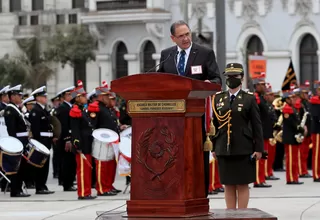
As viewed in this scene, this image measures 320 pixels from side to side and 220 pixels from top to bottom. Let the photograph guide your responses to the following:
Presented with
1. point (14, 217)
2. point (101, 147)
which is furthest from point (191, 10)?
point (14, 217)

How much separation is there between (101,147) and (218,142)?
708 centimetres

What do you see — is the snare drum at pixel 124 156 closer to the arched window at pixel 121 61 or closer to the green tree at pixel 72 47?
the green tree at pixel 72 47

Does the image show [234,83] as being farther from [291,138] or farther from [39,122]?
[291,138]

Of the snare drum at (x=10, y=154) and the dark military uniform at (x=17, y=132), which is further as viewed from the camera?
the dark military uniform at (x=17, y=132)

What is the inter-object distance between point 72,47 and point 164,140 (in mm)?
43581

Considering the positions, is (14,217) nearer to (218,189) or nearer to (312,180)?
(218,189)

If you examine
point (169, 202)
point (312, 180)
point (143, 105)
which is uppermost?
point (143, 105)

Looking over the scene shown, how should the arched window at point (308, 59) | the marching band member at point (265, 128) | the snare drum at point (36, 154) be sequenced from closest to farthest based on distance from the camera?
the snare drum at point (36, 154) → the marching band member at point (265, 128) → the arched window at point (308, 59)

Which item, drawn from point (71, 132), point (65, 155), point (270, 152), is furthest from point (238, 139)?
point (270, 152)

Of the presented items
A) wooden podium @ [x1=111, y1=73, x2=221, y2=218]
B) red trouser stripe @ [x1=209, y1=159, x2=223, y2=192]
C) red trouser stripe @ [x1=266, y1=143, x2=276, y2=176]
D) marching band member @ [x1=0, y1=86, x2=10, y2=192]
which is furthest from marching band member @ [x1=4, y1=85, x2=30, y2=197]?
wooden podium @ [x1=111, y1=73, x2=221, y2=218]

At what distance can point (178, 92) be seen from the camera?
363 inches

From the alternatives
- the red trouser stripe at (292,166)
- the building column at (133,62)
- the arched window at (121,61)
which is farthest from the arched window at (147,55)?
the red trouser stripe at (292,166)

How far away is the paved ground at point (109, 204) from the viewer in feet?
52.2

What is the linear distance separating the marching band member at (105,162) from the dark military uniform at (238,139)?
24.0 ft
